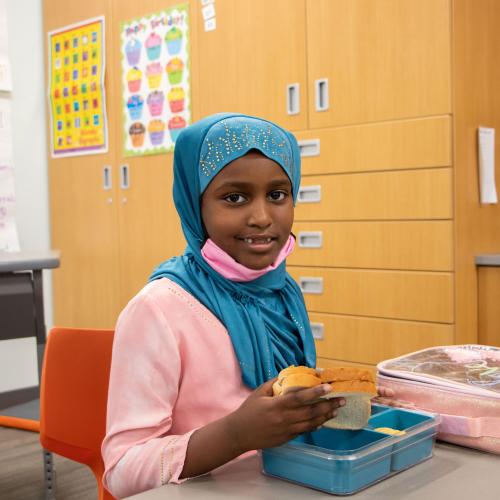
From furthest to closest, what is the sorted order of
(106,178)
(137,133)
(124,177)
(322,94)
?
(106,178), (124,177), (137,133), (322,94)

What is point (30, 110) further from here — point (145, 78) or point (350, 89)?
point (350, 89)

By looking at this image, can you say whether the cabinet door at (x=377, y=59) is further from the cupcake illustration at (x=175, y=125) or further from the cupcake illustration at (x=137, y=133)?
the cupcake illustration at (x=137, y=133)

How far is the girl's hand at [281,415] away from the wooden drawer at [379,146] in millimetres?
1892

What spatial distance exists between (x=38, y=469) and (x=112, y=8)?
2323 mm

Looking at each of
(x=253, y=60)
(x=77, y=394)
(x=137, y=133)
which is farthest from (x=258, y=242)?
(x=137, y=133)

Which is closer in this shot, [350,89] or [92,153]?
[350,89]

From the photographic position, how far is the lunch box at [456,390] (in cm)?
85

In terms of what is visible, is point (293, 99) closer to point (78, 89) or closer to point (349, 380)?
point (78, 89)

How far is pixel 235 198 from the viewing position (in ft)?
3.17

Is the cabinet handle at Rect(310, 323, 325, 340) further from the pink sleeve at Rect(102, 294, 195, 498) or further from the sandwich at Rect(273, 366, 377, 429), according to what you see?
the sandwich at Rect(273, 366, 377, 429)

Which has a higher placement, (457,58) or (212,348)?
(457,58)

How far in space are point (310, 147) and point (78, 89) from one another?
1.67 m

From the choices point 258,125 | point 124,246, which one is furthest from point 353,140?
point 258,125

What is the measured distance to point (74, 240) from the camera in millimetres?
4035
